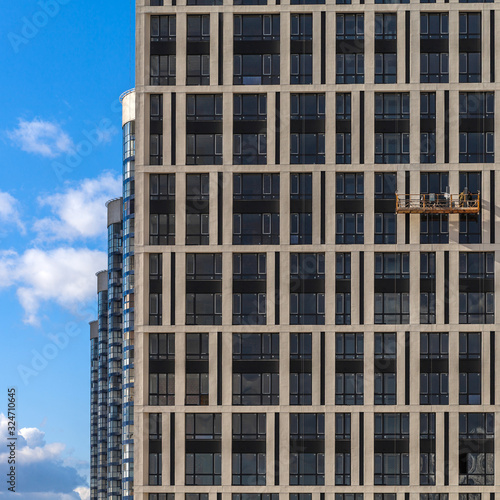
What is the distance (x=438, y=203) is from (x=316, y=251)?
9.70 meters

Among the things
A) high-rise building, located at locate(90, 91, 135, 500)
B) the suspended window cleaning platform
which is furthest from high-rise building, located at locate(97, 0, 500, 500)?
high-rise building, located at locate(90, 91, 135, 500)

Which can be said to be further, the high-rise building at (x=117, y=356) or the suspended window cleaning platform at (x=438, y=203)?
the high-rise building at (x=117, y=356)

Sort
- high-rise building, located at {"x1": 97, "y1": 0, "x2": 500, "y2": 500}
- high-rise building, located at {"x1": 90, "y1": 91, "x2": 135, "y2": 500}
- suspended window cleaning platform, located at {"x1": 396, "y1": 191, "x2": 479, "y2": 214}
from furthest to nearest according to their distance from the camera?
high-rise building, located at {"x1": 90, "y1": 91, "x2": 135, "y2": 500} → suspended window cleaning platform, located at {"x1": 396, "y1": 191, "x2": 479, "y2": 214} → high-rise building, located at {"x1": 97, "y1": 0, "x2": 500, "y2": 500}

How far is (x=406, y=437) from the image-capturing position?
58969 millimetres

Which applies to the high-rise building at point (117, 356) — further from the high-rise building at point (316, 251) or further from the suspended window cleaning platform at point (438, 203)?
the suspended window cleaning platform at point (438, 203)

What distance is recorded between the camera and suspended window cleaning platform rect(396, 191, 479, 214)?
59.3 m

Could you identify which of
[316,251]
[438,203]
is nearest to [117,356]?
[316,251]

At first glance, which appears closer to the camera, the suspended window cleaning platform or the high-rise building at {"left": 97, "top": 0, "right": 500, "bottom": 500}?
the high-rise building at {"left": 97, "top": 0, "right": 500, "bottom": 500}

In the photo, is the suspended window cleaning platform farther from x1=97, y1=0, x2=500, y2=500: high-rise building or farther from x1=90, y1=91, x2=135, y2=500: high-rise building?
x1=90, y1=91, x2=135, y2=500: high-rise building

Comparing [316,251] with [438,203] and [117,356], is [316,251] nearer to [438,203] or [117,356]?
[438,203]

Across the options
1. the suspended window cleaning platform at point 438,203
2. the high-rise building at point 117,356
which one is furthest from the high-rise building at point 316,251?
the high-rise building at point 117,356

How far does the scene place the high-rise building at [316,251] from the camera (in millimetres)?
58812

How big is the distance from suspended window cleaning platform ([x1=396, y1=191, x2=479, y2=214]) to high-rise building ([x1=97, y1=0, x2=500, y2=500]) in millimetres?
165

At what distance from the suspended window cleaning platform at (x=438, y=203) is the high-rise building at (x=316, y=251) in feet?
0.54
